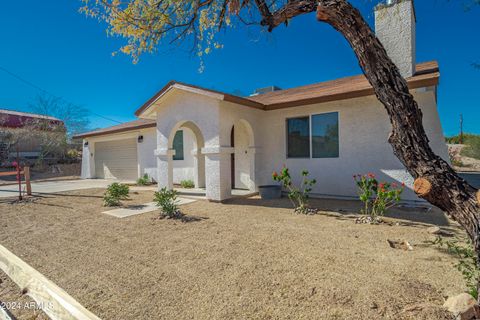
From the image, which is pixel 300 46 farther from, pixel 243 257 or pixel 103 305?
pixel 103 305

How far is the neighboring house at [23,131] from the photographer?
798 inches

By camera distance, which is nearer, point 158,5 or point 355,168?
point 158,5

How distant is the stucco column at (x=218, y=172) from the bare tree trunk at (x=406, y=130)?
5056mm

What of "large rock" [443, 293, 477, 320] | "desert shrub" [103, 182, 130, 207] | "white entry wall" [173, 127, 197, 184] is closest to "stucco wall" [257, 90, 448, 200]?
"white entry wall" [173, 127, 197, 184]

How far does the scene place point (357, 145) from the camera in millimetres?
7137

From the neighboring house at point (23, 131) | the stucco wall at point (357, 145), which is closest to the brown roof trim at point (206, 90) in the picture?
the stucco wall at point (357, 145)

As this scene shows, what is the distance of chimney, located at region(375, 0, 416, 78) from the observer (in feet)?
21.3

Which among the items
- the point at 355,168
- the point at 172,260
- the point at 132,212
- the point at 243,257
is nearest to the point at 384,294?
the point at 243,257

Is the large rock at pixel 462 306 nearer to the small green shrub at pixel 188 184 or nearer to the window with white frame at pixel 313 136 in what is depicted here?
the window with white frame at pixel 313 136

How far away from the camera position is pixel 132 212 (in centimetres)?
636

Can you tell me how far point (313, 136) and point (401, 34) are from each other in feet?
12.2

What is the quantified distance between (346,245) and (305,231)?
0.88 metres

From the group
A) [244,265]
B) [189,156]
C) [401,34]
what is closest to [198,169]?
[189,156]

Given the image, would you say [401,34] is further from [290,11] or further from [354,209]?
[290,11]
